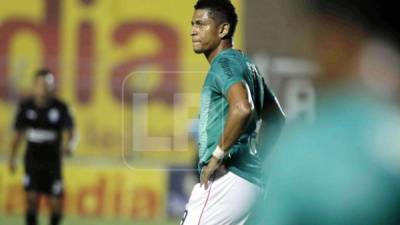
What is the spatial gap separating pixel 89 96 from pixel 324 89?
82.0 inches

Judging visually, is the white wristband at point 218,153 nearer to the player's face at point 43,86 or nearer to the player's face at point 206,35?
the player's face at point 206,35

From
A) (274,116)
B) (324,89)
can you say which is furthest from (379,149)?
(274,116)

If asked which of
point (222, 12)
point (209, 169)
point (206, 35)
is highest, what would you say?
point (222, 12)

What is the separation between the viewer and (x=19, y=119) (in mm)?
8805

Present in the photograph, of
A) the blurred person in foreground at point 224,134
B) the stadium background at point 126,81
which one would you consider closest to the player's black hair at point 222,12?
the blurred person in foreground at point 224,134

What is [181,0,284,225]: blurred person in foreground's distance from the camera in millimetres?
4188

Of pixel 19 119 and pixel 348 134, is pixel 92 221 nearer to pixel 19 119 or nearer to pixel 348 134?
pixel 19 119

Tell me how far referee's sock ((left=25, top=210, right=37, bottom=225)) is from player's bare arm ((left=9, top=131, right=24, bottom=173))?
0.40 meters

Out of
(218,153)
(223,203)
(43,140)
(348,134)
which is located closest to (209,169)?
(218,153)

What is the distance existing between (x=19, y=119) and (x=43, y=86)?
38 centimetres

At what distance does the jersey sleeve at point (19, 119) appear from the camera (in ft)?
28.8

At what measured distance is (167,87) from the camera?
8.67 metres

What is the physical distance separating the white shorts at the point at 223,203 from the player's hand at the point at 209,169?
0.06m

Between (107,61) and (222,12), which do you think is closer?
A: (222,12)
